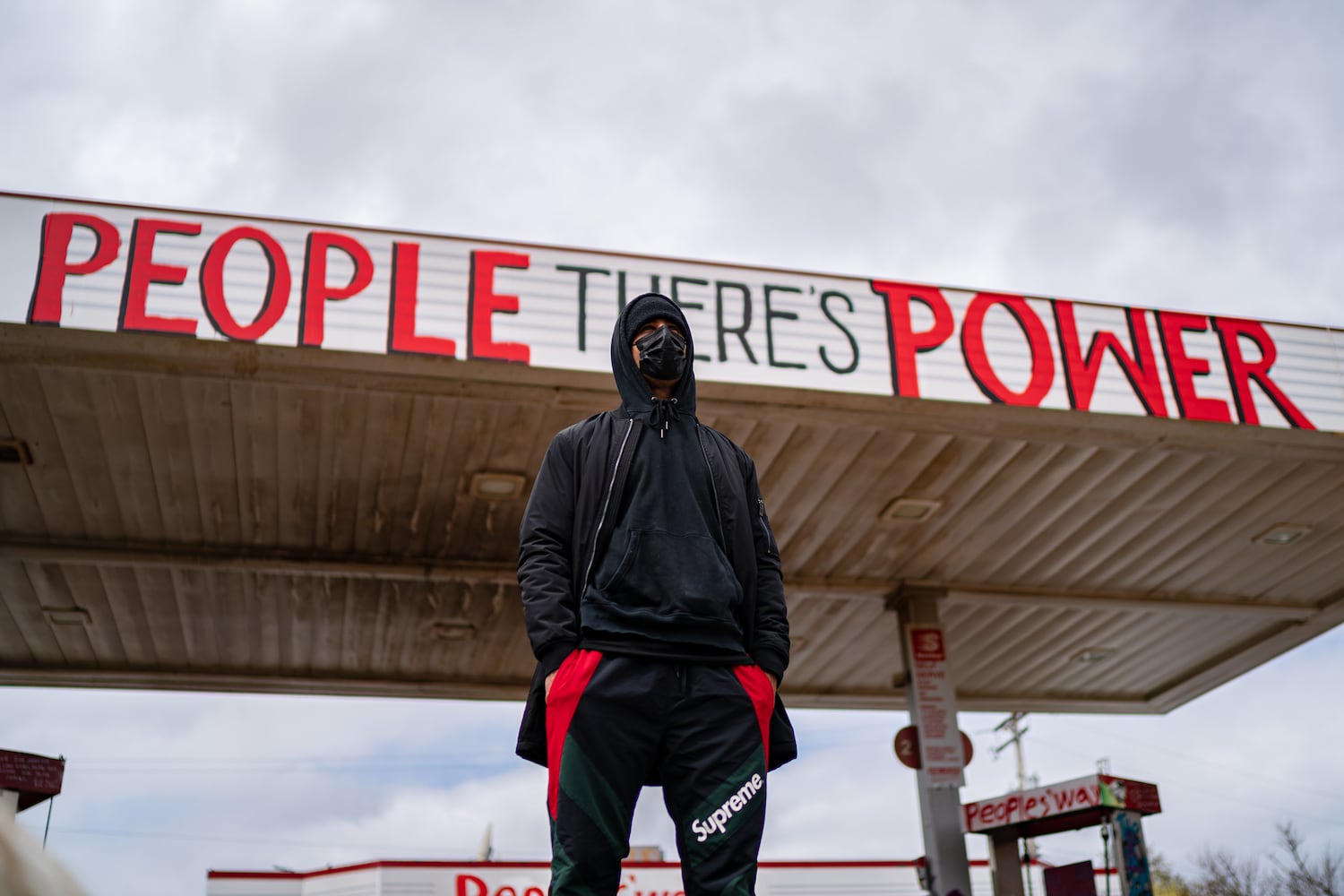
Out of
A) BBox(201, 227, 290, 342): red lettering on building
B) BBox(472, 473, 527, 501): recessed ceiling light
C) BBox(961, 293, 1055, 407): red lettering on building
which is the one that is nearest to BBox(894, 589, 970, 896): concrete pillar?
BBox(961, 293, 1055, 407): red lettering on building

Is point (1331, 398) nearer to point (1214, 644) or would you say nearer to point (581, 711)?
point (1214, 644)

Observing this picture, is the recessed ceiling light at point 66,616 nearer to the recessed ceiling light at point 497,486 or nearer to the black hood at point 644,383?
the recessed ceiling light at point 497,486

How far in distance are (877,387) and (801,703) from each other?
24.1ft

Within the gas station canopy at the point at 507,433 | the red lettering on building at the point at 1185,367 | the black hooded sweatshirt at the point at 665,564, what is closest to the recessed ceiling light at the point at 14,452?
the gas station canopy at the point at 507,433

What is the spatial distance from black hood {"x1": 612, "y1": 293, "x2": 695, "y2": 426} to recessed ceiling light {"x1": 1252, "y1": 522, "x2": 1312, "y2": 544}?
8.19 m

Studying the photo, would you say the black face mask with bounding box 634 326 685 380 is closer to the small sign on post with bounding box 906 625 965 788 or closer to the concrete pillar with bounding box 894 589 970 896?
the concrete pillar with bounding box 894 589 970 896

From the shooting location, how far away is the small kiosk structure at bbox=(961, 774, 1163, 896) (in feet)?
22.3

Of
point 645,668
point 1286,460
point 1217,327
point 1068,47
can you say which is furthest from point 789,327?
point 1068,47

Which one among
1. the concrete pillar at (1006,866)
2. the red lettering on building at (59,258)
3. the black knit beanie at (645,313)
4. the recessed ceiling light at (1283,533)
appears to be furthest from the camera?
the recessed ceiling light at (1283,533)

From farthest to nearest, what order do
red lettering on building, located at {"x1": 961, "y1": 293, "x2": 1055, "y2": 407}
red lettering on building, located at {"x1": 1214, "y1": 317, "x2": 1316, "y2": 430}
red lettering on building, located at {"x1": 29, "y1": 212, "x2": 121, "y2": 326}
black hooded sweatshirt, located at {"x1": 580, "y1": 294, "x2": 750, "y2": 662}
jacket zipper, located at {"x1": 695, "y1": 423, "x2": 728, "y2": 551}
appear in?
red lettering on building, located at {"x1": 1214, "y1": 317, "x2": 1316, "y2": 430} < red lettering on building, located at {"x1": 961, "y1": 293, "x2": 1055, "y2": 407} < red lettering on building, located at {"x1": 29, "y1": 212, "x2": 121, "y2": 326} < jacket zipper, located at {"x1": 695, "y1": 423, "x2": 728, "y2": 551} < black hooded sweatshirt, located at {"x1": 580, "y1": 294, "x2": 750, "y2": 662}

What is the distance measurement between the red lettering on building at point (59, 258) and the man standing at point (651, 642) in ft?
15.8

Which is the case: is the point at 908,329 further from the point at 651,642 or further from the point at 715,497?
the point at 651,642

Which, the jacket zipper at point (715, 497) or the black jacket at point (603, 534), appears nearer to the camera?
the black jacket at point (603, 534)

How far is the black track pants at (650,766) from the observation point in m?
2.09
